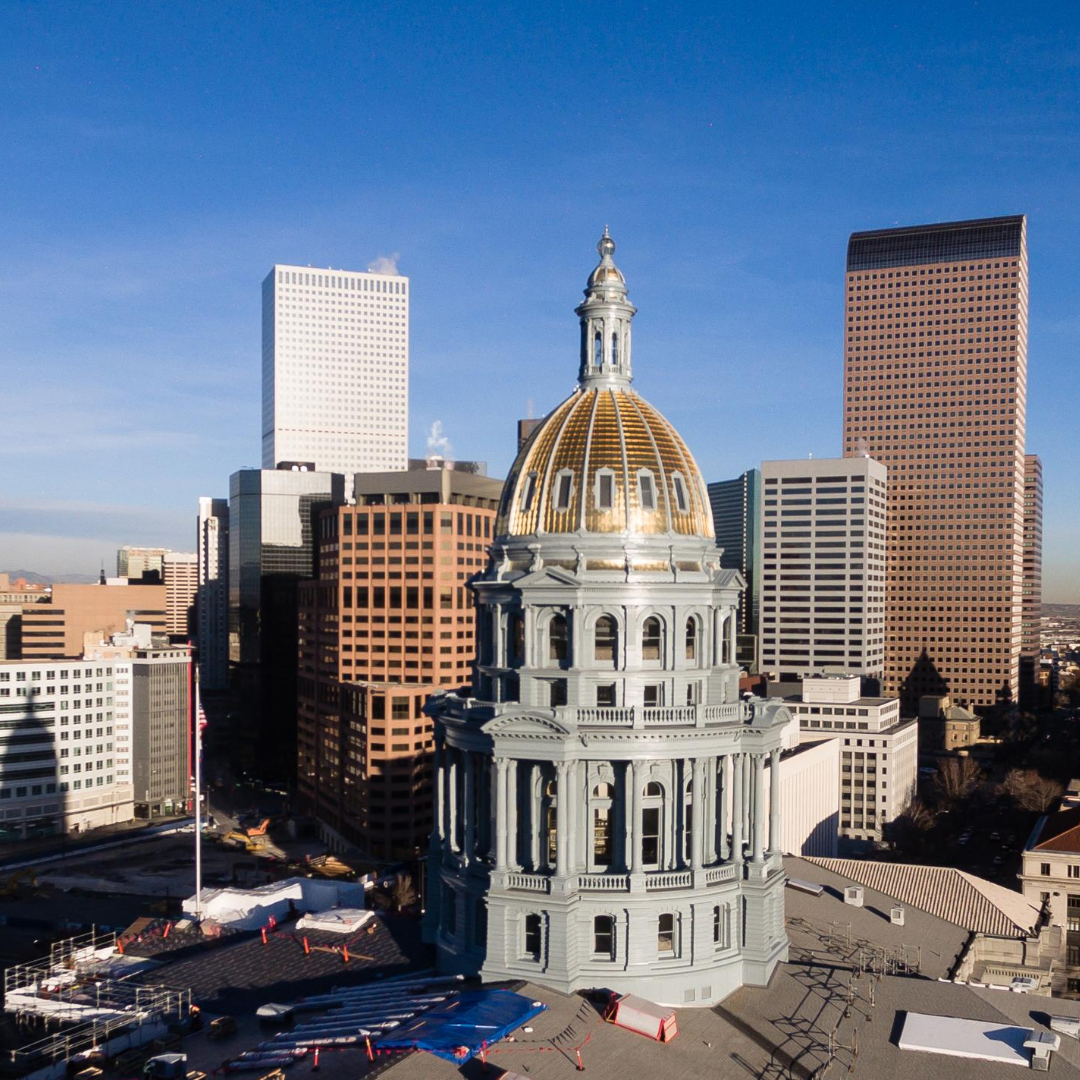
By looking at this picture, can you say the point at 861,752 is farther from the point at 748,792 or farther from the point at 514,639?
the point at 514,639

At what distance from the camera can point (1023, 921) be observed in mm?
87625

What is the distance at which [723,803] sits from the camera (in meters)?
64.1

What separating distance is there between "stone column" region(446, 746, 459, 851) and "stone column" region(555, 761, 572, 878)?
7.82 meters

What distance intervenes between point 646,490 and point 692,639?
28.0ft

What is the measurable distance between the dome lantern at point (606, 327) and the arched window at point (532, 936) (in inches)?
1164

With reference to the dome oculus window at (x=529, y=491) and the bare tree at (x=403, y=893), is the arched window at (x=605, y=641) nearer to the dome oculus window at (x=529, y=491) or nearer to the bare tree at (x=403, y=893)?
the dome oculus window at (x=529, y=491)

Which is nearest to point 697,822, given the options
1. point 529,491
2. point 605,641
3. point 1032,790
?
point 605,641

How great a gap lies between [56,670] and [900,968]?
154 meters

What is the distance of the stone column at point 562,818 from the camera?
59000 millimetres

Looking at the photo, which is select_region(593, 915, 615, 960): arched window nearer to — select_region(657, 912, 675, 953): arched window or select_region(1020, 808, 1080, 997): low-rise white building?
select_region(657, 912, 675, 953): arched window

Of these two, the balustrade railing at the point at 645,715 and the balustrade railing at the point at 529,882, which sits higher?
the balustrade railing at the point at 645,715

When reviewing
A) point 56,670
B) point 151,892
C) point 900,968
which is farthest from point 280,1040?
point 56,670

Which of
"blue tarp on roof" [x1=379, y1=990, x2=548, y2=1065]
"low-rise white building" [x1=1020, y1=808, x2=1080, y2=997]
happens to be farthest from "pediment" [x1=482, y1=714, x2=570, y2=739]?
"low-rise white building" [x1=1020, y1=808, x2=1080, y2=997]

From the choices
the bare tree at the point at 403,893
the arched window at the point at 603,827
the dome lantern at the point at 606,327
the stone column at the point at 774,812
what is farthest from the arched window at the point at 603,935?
the dome lantern at the point at 606,327
